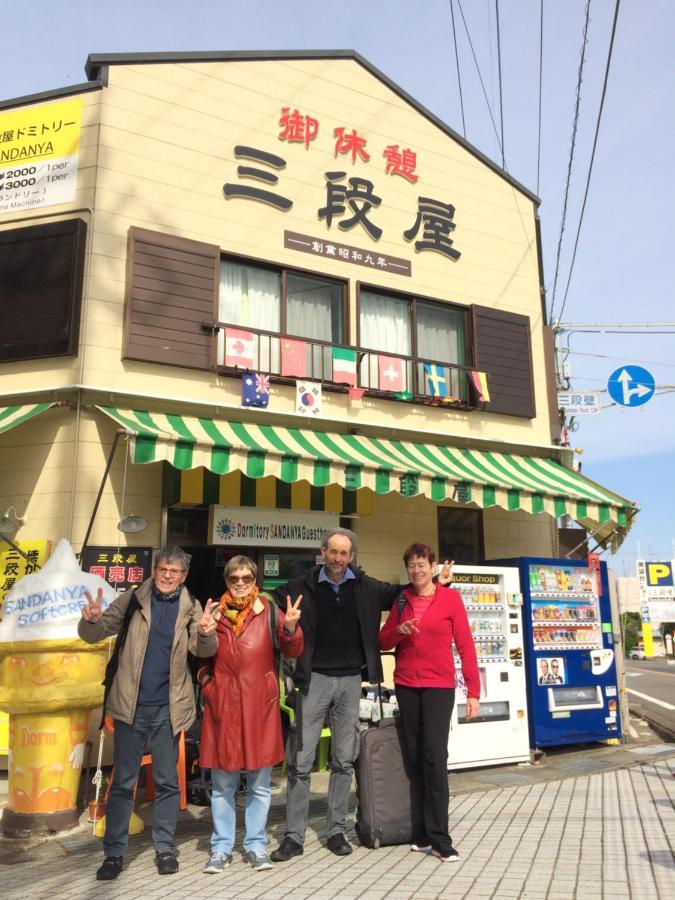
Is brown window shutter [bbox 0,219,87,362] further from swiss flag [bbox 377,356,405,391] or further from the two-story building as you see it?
swiss flag [bbox 377,356,405,391]

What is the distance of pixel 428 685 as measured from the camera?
4914 millimetres

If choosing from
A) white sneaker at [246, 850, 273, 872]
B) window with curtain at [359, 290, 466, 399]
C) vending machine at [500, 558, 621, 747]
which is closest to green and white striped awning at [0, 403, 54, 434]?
window with curtain at [359, 290, 466, 399]

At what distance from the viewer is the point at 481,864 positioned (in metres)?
4.57

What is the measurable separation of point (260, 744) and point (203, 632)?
2.64 feet

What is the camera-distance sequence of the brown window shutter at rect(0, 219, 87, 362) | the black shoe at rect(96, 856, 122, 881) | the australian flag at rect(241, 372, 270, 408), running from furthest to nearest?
the australian flag at rect(241, 372, 270, 408), the brown window shutter at rect(0, 219, 87, 362), the black shoe at rect(96, 856, 122, 881)

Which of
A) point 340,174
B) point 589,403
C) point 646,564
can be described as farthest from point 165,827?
point 646,564

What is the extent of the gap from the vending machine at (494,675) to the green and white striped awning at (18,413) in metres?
4.85

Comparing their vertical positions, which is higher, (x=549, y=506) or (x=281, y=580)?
(x=549, y=506)

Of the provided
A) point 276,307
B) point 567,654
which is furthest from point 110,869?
point 276,307

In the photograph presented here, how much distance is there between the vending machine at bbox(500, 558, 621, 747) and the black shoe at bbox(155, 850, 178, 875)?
5057 mm

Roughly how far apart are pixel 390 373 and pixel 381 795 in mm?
6484

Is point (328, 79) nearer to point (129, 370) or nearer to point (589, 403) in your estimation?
point (129, 370)

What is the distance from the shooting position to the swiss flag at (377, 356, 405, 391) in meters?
10.3

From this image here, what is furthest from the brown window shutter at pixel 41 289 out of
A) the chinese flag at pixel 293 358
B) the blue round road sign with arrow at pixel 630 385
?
the blue round road sign with arrow at pixel 630 385
